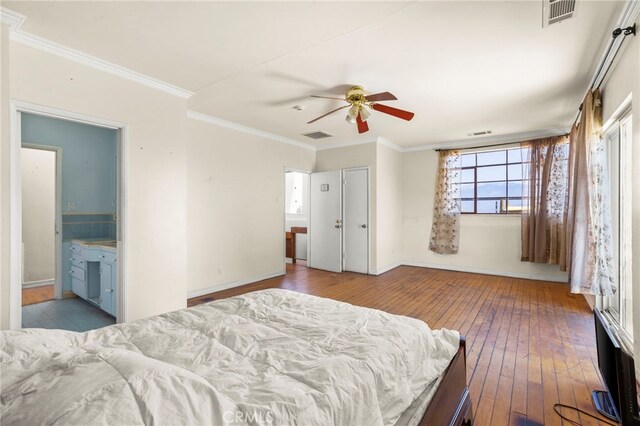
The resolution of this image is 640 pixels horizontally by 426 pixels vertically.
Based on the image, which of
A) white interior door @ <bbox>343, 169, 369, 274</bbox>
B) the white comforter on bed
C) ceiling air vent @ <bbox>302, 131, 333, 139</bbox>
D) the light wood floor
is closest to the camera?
the white comforter on bed

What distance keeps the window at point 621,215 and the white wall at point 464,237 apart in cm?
218

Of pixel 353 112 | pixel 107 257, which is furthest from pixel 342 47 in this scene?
pixel 107 257

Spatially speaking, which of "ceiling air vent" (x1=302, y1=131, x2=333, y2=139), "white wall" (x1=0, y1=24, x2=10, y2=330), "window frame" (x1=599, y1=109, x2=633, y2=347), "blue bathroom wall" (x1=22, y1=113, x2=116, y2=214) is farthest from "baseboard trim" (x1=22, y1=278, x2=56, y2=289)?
"window frame" (x1=599, y1=109, x2=633, y2=347)

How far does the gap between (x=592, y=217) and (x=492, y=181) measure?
2782mm

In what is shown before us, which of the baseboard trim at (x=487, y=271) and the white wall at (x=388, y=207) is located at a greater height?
the white wall at (x=388, y=207)

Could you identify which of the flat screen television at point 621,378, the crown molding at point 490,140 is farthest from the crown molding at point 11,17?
the crown molding at point 490,140

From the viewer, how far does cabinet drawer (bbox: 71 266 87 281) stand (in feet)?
12.4

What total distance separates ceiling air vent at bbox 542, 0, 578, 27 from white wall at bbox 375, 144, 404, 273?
3397 millimetres

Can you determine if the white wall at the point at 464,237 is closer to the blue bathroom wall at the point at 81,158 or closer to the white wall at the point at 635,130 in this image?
the white wall at the point at 635,130

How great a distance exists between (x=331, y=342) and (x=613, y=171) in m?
3.53

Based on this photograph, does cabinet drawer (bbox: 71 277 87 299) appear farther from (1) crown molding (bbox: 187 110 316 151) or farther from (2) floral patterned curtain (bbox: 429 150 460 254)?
(2) floral patterned curtain (bbox: 429 150 460 254)

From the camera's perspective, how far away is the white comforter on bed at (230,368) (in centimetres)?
77

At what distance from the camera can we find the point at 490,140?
17.9ft

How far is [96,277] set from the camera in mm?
3809
